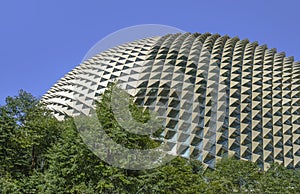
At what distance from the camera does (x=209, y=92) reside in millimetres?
40531

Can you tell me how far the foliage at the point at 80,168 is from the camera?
13.9 metres

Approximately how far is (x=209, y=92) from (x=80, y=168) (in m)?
27.7

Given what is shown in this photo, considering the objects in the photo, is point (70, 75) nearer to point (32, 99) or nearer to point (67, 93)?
point (67, 93)

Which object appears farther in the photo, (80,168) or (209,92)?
(209,92)

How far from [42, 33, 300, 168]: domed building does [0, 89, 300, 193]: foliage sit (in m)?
10.1

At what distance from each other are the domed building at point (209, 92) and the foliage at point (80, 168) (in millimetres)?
10096

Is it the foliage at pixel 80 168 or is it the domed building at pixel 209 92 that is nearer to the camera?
the foliage at pixel 80 168

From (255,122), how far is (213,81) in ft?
22.4

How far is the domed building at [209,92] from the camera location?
36062mm

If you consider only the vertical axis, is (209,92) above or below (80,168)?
below

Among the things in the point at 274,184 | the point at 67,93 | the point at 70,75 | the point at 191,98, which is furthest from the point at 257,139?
the point at 70,75

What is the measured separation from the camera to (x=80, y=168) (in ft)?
47.8

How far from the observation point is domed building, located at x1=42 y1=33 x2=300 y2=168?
36.1 meters

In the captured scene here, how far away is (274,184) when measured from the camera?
2192cm
